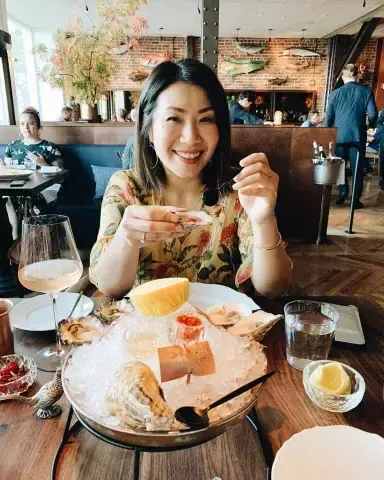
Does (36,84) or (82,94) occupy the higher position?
(36,84)

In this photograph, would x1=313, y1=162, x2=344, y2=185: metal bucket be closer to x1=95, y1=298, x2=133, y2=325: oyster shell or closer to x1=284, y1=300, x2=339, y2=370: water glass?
x1=284, y1=300, x2=339, y2=370: water glass

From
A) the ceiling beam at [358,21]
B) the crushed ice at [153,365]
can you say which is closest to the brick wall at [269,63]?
the ceiling beam at [358,21]

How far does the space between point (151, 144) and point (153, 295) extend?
0.80 meters

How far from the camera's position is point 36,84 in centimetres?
974

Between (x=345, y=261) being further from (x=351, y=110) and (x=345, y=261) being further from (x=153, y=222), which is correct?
(x=153, y=222)

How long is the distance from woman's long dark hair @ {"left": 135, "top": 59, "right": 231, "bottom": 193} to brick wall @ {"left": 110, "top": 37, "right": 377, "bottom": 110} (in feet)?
30.1

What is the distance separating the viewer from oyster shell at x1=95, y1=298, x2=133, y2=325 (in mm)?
801

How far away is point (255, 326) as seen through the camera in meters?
0.73

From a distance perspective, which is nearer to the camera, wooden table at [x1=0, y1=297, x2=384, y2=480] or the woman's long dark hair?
wooden table at [x1=0, y1=297, x2=384, y2=480]

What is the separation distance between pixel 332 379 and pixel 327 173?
128 inches

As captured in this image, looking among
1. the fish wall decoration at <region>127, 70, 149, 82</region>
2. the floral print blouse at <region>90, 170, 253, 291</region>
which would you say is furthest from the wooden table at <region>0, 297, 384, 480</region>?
the fish wall decoration at <region>127, 70, 149, 82</region>

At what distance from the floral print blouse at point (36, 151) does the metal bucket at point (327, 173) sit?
2581 mm

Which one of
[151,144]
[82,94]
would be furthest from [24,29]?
[151,144]

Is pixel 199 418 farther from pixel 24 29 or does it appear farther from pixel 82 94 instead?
pixel 24 29
